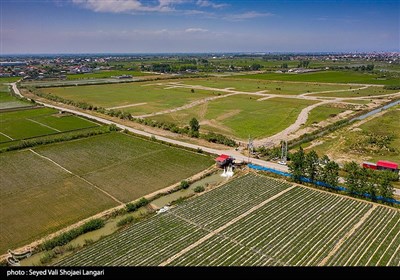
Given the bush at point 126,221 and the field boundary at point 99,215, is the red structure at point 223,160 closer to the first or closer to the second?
the field boundary at point 99,215

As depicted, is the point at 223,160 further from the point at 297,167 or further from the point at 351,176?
the point at 351,176

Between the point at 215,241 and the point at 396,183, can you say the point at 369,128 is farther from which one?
the point at 215,241

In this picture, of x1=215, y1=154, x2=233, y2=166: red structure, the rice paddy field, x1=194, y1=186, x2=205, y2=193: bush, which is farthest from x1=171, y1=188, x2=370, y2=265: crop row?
x1=215, y1=154, x2=233, y2=166: red structure

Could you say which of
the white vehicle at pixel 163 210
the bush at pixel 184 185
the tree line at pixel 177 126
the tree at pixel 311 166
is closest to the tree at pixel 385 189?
the tree at pixel 311 166

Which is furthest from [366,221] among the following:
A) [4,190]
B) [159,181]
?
[4,190]

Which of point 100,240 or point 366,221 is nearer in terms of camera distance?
point 100,240

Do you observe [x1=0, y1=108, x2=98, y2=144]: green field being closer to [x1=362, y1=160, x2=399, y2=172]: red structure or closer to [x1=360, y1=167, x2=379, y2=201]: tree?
[x1=360, y1=167, x2=379, y2=201]: tree
